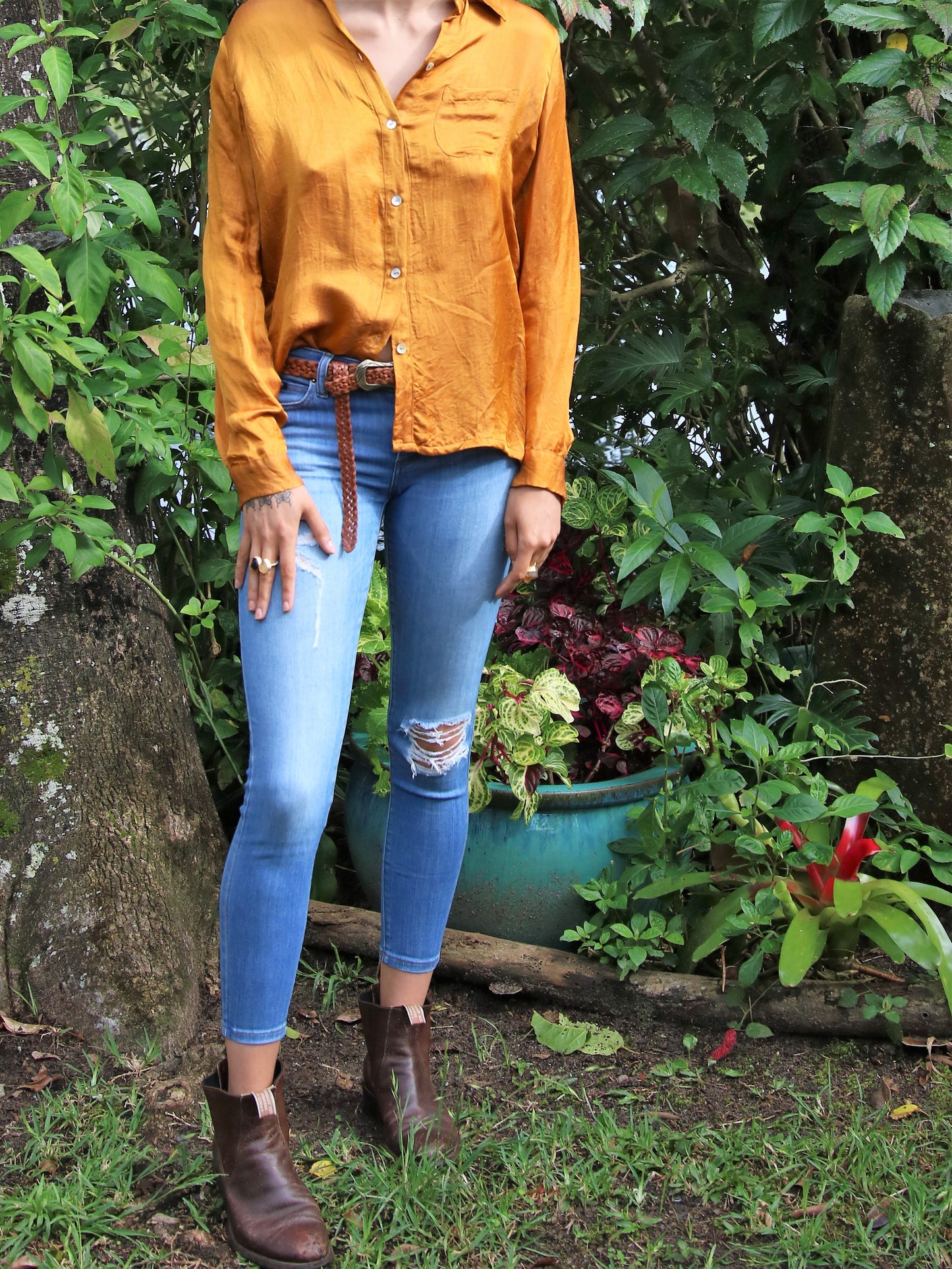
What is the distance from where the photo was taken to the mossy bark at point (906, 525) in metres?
2.56

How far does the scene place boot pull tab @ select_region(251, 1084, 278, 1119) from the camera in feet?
5.80

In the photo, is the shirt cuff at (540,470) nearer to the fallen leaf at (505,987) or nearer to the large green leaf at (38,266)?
the large green leaf at (38,266)

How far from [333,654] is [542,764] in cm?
90

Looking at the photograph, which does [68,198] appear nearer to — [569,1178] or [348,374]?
[348,374]

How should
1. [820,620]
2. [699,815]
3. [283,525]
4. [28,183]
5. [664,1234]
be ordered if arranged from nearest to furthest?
[283,525] → [664,1234] → [28,183] → [699,815] → [820,620]

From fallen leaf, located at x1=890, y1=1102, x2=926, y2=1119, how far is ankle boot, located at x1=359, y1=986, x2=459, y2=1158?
769 mm

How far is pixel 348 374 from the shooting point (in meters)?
1.68

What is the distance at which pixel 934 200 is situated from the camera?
2.40 m

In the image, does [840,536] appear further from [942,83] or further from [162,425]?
[162,425]

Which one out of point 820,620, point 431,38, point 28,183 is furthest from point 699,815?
point 28,183

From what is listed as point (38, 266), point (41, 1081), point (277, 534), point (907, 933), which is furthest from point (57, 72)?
point (907, 933)

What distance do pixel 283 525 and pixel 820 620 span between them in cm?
150

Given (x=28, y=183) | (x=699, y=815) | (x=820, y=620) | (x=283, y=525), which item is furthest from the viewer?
(x=820, y=620)

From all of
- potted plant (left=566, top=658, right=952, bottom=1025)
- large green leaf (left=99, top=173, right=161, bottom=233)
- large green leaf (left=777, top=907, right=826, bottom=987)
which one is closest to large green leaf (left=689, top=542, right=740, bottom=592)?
potted plant (left=566, top=658, right=952, bottom=1025)
